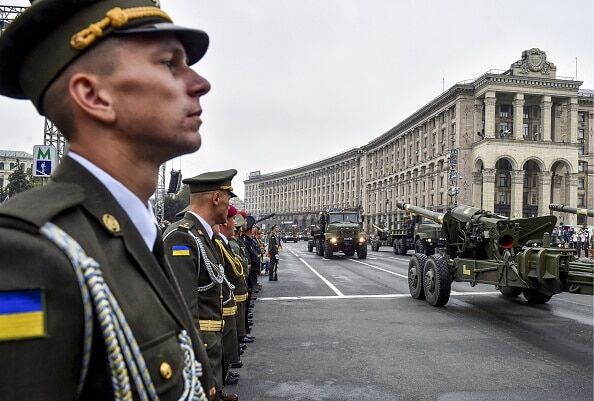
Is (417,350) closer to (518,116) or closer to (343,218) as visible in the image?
(343,218)

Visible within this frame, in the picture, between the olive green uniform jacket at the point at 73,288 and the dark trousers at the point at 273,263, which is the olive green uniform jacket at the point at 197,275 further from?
the dark trousers at the point at 273,263

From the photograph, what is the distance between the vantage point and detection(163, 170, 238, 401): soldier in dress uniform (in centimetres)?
290

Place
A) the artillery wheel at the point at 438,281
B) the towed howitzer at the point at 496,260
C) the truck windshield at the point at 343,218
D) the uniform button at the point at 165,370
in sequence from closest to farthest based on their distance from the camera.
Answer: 1. the uniform button at the point at 165,370
2. the towed howitzer at the point at 496,260
3. the artillery wheel at the point at 438,281
4. the truck windshield at the point at 343,218

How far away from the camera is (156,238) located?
133cm

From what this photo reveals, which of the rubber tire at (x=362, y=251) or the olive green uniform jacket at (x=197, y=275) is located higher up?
the olive green uniform jacket at (x=197, y=275)

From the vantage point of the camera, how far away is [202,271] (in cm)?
329

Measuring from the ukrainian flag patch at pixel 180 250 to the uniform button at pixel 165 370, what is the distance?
6.27 ft

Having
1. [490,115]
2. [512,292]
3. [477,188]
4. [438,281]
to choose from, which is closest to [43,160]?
[438,281]

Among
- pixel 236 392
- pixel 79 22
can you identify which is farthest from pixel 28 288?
pixel 236 392

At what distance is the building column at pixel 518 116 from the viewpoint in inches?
2351

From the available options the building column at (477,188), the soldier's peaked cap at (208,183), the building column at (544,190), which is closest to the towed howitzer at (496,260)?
the soldier's peaked cap at (208,183)

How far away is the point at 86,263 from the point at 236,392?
4.39 meters

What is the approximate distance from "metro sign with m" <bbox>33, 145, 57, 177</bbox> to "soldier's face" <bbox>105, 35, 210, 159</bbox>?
8696 mm

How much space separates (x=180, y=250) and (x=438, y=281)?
8045mm
